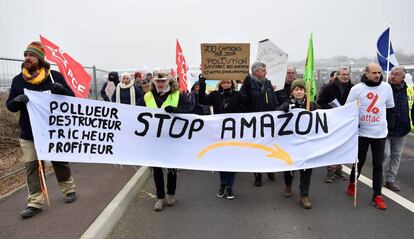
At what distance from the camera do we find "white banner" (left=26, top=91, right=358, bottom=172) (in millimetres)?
4703

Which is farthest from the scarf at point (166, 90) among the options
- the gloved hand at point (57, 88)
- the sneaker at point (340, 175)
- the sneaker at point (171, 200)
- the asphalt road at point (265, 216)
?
the sneaker at point (340, 175)

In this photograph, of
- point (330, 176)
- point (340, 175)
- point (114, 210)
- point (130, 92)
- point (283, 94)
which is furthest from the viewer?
point (130, 92)

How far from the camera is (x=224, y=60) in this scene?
16.7ft

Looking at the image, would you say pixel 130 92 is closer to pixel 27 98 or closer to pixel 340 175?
pixel 27 98

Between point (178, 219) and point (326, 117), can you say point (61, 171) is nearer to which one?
point (178, 219)

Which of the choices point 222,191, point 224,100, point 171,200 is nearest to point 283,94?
point 224,100

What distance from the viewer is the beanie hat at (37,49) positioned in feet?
14.5

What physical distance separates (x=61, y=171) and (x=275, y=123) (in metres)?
3.05

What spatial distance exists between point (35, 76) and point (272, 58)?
4781 mm

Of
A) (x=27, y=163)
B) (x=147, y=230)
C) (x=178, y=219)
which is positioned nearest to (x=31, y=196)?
(x=27, y=163)

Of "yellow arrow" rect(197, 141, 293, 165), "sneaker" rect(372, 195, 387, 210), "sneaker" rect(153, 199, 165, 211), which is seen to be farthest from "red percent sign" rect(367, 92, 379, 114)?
"sneaker" rect(153, 199, 165, 211)

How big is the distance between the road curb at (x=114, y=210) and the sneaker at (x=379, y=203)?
135 inches

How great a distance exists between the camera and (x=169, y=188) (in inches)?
196

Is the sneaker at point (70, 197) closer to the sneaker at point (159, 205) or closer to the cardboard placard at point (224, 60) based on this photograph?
the sneaker at point (159, 205)
